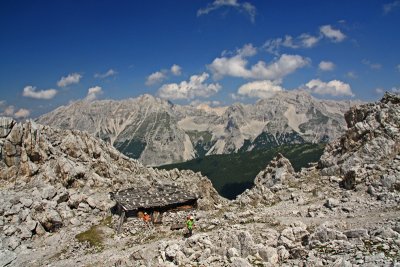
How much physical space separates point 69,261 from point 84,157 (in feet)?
105

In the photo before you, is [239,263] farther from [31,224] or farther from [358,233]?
[31,224]

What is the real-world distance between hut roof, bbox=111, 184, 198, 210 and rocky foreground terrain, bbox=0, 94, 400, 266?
6.98 ft

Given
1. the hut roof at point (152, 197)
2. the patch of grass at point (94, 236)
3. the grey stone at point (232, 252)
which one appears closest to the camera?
the grey stone at point (232, 252)

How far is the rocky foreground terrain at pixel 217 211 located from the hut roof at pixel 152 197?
2.13 metres

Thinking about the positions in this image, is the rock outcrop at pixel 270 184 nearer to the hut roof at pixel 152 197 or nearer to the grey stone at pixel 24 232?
the hut roof at pixel 152 197

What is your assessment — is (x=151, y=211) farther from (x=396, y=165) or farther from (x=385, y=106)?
(x=385, y=106)

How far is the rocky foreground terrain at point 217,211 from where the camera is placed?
1082 inches

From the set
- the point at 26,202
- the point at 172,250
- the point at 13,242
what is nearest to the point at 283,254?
the point at 172,250

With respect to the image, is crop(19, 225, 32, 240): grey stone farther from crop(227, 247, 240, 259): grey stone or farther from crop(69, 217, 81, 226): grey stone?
crop(227, 247, 240, 259): grey stone

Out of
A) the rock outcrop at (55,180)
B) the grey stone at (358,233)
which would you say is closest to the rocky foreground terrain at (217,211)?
the grey stone at (358,233)

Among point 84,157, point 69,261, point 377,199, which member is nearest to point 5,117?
point 84,157

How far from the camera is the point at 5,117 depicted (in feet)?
220

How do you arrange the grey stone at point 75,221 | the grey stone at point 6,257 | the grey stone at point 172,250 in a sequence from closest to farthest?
the grey stone at point 172,250 → the grey stone at point 6,257 → the grey stone at point 75,221

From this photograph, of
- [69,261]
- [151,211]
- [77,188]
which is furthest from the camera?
[77,188]
